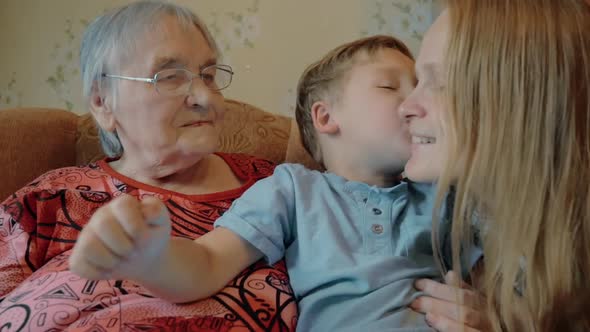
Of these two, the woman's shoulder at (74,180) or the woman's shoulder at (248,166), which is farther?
the woman's shoulder at (248,166)

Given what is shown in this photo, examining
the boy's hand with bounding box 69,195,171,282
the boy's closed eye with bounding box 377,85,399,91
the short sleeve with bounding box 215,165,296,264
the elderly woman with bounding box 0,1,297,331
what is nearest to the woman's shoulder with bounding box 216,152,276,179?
the elderly woman with bounding box 0,1,297,331

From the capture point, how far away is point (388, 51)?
1254 millimetres

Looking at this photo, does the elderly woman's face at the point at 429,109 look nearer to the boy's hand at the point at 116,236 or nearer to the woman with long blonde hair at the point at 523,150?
the woman with long blonde hair at the point at 523,150

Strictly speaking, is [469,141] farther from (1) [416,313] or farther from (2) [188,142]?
(2) [188,142]

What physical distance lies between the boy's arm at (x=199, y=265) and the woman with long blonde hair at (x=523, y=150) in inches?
14.1

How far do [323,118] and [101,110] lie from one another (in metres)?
0.53

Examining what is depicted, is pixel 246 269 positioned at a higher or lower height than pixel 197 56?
lower

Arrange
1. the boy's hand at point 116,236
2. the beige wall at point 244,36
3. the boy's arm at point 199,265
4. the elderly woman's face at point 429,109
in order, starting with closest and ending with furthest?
the boy's hand at point 116,236, the boy's arm at point 199,265, the elderly woman's face at point 429,109, the beige wall at point 244,36

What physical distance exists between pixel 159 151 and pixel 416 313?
2.09ft

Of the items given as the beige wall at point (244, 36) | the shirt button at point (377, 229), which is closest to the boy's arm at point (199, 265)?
the shirt button at point (377, 229)

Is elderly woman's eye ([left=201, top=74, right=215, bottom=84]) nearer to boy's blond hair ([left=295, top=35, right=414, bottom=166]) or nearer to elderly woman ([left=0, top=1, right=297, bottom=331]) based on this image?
elderly woman ([left=0, top=1, right=297, bottom=331])

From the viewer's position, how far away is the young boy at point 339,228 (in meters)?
0.88

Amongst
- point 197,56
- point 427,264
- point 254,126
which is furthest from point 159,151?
point 427,264

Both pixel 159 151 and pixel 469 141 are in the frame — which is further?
pixel 159 151
